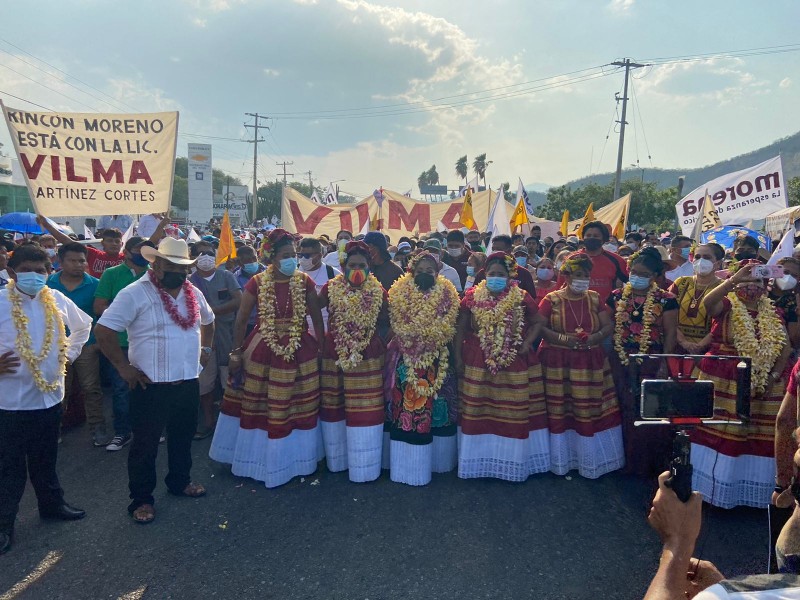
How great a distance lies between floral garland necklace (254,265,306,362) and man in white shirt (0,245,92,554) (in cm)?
149

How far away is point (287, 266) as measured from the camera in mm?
4684

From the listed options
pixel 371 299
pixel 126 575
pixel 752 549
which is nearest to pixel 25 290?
pixel 126 575

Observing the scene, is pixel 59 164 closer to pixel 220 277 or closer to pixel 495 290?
pixel 220 277

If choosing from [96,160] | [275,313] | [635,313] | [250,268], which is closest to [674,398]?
Result: [635,313]

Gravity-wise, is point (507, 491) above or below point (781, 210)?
below

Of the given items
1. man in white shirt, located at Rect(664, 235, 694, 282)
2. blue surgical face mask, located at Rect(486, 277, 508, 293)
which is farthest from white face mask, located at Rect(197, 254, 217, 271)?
man in white shirt, located at Rect(664, 235, 694, 282)

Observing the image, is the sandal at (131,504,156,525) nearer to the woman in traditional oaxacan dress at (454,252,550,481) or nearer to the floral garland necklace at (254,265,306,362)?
the floral garland necklace at (254,265,306,362)

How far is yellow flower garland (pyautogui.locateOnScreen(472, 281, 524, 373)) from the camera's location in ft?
15.1

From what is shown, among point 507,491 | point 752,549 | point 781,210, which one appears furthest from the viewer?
point 781,210

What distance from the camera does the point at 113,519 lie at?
4004mm

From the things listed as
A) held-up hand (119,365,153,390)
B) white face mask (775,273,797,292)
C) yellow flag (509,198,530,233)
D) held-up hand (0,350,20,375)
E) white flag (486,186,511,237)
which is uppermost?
yellow flag (509,198,530,233)

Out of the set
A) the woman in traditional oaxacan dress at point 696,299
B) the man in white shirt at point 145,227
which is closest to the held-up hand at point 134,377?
the woman in traditional oaxacan dress at point 696,299

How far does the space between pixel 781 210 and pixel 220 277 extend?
34.2 ft

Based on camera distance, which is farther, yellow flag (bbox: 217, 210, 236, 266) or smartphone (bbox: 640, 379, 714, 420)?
yellow flag (bbox: 217, 210, 236, 266)
